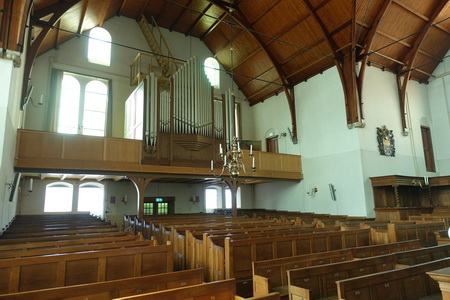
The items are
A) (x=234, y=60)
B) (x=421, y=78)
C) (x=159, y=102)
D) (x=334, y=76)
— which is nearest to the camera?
(x=159, y=102)

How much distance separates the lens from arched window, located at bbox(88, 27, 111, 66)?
545 inches

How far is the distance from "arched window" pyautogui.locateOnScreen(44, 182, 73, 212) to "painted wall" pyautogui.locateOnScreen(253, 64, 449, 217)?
9817 mm

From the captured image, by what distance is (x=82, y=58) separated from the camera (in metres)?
13.5

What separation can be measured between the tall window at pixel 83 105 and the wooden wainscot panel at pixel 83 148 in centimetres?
341

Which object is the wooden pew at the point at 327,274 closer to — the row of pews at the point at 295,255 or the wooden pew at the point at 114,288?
the row of pews at the point at 295,255

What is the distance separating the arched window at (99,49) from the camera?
13.8 metres

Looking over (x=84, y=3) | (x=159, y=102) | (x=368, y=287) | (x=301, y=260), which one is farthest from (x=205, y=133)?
(x=368, y=287)

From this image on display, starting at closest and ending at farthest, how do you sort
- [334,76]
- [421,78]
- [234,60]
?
[334,76] < [421,78] < [234,60]

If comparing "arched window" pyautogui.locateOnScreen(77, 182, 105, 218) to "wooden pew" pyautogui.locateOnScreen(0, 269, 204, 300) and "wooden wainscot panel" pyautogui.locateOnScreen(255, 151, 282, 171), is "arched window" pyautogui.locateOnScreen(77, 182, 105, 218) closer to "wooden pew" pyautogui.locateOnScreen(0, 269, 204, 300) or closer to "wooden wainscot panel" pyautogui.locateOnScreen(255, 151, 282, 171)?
"wooden wainscot panel" pyautogui.locateOnScreen(255, 151, 282, 171)

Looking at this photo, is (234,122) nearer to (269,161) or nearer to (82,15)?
(269,161)

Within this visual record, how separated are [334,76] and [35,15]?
11.2 m

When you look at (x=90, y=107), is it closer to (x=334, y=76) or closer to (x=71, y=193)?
(x=71, y=193)

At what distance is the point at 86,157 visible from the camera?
9.89 m

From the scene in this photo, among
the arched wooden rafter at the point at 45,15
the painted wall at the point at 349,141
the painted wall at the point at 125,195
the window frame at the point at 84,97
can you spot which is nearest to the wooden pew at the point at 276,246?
the painted wall at the point at 349,141
